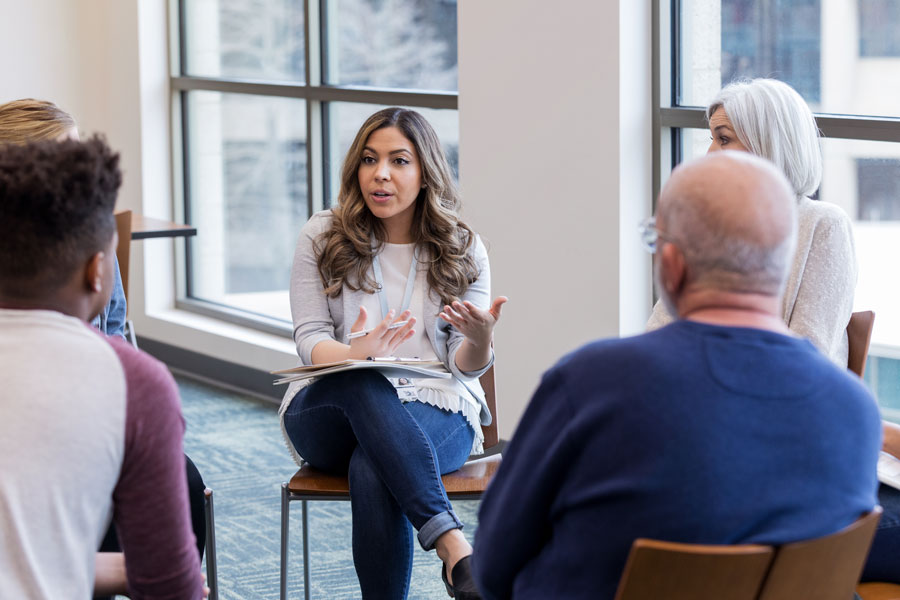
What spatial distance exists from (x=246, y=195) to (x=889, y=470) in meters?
4.13

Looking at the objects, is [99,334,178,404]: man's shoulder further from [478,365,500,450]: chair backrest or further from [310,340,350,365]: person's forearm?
[478,365,500,450]: chair backrest

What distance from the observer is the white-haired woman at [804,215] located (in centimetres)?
230

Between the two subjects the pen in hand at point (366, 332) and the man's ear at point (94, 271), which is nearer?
the man's ear at point (94, 271)

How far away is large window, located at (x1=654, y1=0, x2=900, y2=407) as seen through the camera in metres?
3.06

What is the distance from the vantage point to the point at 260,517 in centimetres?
363

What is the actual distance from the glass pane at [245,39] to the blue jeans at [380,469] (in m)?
2.95

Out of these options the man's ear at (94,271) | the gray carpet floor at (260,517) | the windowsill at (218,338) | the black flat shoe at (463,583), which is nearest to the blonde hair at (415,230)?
the black flat shoe at (463,583)

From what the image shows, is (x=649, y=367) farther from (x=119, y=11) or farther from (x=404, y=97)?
(x=119, y=11)

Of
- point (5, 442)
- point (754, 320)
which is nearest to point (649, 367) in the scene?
point (754, 320)

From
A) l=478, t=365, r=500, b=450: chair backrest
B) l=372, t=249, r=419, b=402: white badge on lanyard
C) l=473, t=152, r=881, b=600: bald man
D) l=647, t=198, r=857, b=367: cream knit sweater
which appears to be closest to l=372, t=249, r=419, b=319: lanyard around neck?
l=372, t=249, r=419, b=402: white badge on lanyard

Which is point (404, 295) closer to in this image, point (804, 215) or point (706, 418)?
point (804, 215)

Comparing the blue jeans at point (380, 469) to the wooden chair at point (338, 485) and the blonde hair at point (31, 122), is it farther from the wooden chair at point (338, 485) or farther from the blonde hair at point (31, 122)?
the blonde hair at point (31, 122)

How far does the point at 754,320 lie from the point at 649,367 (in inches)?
6.0

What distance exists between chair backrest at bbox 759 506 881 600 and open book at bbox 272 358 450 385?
1176mm
